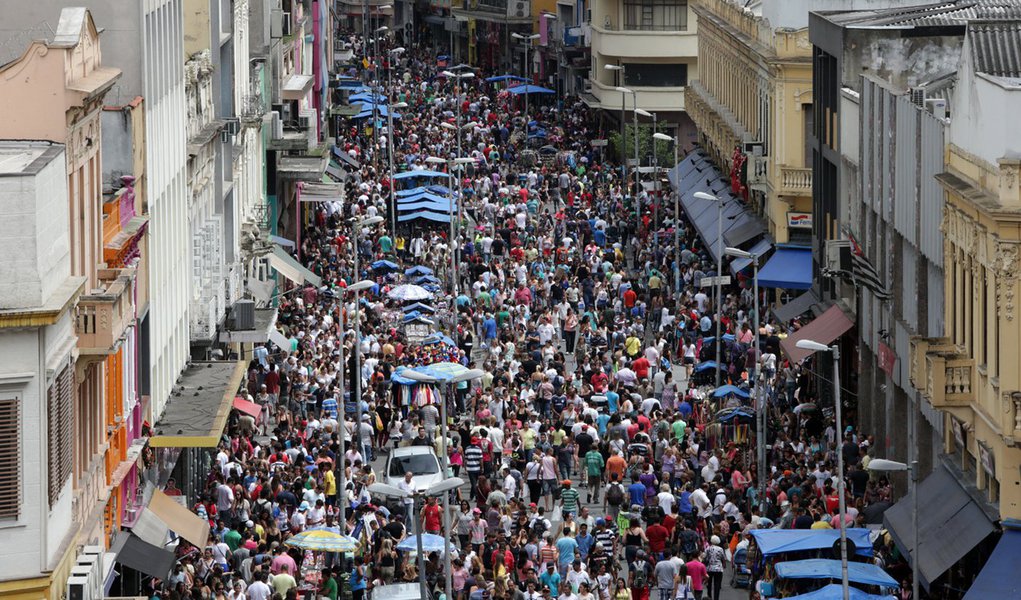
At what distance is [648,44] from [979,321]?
70724mm

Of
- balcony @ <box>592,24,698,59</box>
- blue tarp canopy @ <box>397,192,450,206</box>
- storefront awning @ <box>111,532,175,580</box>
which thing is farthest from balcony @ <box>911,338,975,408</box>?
balcony @ <box>592,24,698,59</box>

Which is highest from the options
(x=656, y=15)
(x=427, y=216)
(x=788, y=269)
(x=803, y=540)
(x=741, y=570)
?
(x=656, y=15)

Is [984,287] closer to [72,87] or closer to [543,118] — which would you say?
[72,87]

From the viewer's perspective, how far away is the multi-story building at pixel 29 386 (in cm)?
2758

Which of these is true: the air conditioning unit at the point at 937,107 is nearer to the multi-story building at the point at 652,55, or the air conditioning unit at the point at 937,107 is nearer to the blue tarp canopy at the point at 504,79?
the multi-story building at the point at 652,55

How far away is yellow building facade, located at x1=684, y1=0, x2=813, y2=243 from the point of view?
65.6 metres

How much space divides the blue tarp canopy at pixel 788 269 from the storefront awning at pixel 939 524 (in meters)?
21.8

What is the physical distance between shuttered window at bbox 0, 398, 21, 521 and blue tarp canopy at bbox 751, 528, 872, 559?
44.1 feet

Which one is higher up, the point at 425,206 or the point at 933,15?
the point at 933,15

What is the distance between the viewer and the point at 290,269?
222ft

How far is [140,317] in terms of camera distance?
39.5 meters

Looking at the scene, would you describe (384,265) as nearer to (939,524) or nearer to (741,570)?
(741,570)

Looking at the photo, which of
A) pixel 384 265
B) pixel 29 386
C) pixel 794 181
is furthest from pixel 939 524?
pixel 384 265

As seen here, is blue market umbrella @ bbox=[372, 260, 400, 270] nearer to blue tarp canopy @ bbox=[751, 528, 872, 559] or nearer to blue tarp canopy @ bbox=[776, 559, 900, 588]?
blue tarp canopy @ bbox=[751, 528, 872, 559]
